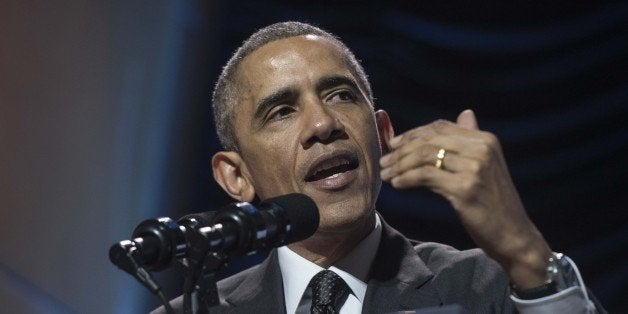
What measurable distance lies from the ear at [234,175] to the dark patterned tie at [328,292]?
1.21ft

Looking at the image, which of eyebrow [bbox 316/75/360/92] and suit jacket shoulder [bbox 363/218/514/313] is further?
eyebrow [bbox 316/75/360/92]

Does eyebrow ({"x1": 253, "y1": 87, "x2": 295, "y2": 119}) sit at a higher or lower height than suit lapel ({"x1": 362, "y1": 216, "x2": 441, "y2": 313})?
higher

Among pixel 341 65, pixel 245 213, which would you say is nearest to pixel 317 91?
pixel 341 65

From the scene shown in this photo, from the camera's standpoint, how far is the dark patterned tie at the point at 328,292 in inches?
93.3

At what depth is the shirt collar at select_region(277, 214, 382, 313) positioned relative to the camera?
8.14 ft

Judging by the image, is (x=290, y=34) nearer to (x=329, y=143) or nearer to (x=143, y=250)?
(x=329, y=143)

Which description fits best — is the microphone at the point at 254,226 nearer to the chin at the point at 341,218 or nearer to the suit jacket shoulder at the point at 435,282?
the chin at the point at 341,218

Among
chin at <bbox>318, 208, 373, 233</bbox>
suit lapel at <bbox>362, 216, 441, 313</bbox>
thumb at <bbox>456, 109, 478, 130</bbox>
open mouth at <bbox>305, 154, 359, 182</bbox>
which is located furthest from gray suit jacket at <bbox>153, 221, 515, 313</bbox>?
thumb at <bbox>456, 109, 478, 130</bbox>

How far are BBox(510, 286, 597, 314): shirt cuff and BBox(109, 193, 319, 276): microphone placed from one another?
0.50 meters

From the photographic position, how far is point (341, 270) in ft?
8.17

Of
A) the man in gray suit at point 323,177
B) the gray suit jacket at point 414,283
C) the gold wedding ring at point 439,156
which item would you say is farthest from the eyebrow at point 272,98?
the gold wedding ring at point 439,156

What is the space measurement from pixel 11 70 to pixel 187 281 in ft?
6.73

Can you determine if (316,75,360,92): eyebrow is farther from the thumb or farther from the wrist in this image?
the wrist

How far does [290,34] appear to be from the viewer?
264 centimetres
